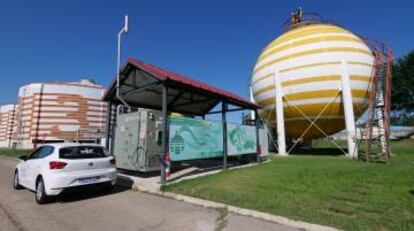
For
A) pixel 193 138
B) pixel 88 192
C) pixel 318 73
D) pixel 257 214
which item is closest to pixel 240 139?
pixel 193 138

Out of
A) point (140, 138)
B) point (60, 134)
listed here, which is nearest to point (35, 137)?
point (60, 134)

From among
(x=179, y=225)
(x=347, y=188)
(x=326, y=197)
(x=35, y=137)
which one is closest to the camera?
(x=179, y=225)

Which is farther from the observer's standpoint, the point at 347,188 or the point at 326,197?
the point at 347,188

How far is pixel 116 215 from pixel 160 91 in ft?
29.7

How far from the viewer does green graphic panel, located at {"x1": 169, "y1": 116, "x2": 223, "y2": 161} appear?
34.3 ft

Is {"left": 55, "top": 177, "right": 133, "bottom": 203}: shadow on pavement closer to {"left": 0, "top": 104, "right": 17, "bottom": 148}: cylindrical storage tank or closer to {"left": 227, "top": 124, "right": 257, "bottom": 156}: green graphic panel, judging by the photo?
{"left": 227, "top": 124, "right": 257, "bottom": 156}: green graphic panel

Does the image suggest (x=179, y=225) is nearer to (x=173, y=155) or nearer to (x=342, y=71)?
(x=173, y=155)

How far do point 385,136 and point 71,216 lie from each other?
17369 mm

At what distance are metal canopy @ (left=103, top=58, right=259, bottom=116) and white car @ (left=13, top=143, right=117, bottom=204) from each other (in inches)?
140

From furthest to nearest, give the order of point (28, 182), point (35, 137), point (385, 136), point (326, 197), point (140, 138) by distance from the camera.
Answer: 1. point (35, 137)
2. point (385, 136)
3. point (140, 138)
4. point (28, 182)
5. point (326, 197)

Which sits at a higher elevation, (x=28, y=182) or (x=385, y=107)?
(x=385, y=107)

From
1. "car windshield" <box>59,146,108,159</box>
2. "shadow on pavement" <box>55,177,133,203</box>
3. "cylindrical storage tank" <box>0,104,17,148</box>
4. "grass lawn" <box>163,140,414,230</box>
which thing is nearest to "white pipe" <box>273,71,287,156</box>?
"grass lawn" <box>163,140,414,230</box>

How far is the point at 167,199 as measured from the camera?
7.70 metres

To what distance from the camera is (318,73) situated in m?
17.9
